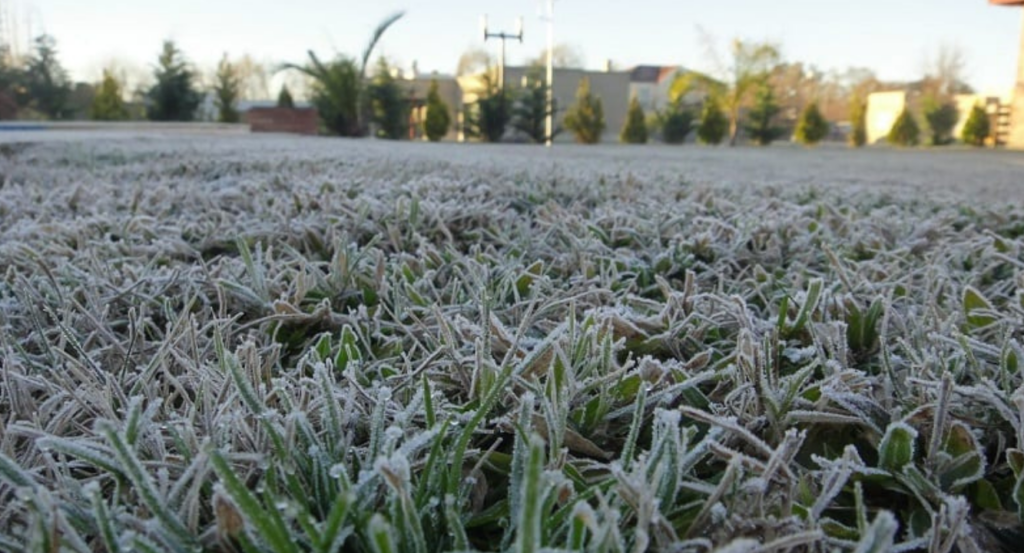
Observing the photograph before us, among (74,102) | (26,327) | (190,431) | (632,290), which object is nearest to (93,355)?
(26,327)

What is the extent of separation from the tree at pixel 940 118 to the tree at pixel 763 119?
160 inches

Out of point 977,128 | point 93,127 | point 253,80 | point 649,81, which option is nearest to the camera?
point 93,127

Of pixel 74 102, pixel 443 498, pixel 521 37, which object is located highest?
pixel 521 37

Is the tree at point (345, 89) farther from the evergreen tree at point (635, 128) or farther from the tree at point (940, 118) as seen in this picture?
the tree at point (940, 118)

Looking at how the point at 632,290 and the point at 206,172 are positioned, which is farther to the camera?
the point at 206,172

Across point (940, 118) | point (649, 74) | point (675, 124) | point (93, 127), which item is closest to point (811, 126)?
point (940, 118)

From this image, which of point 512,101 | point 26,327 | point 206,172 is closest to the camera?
point 26,327

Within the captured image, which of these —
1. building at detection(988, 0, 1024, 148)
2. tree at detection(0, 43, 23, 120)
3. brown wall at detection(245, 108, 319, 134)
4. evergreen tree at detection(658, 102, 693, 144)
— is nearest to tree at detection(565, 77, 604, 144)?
evergreen tree at detection(658, 102, 693, 144)

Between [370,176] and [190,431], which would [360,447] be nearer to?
[190,431]

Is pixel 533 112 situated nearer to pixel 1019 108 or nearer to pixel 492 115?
pixel 492 115

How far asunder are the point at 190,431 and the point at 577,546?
318 mm

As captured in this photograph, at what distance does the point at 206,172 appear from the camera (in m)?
3.43

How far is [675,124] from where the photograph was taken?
23.4 metres

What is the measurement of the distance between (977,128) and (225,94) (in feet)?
67.4
